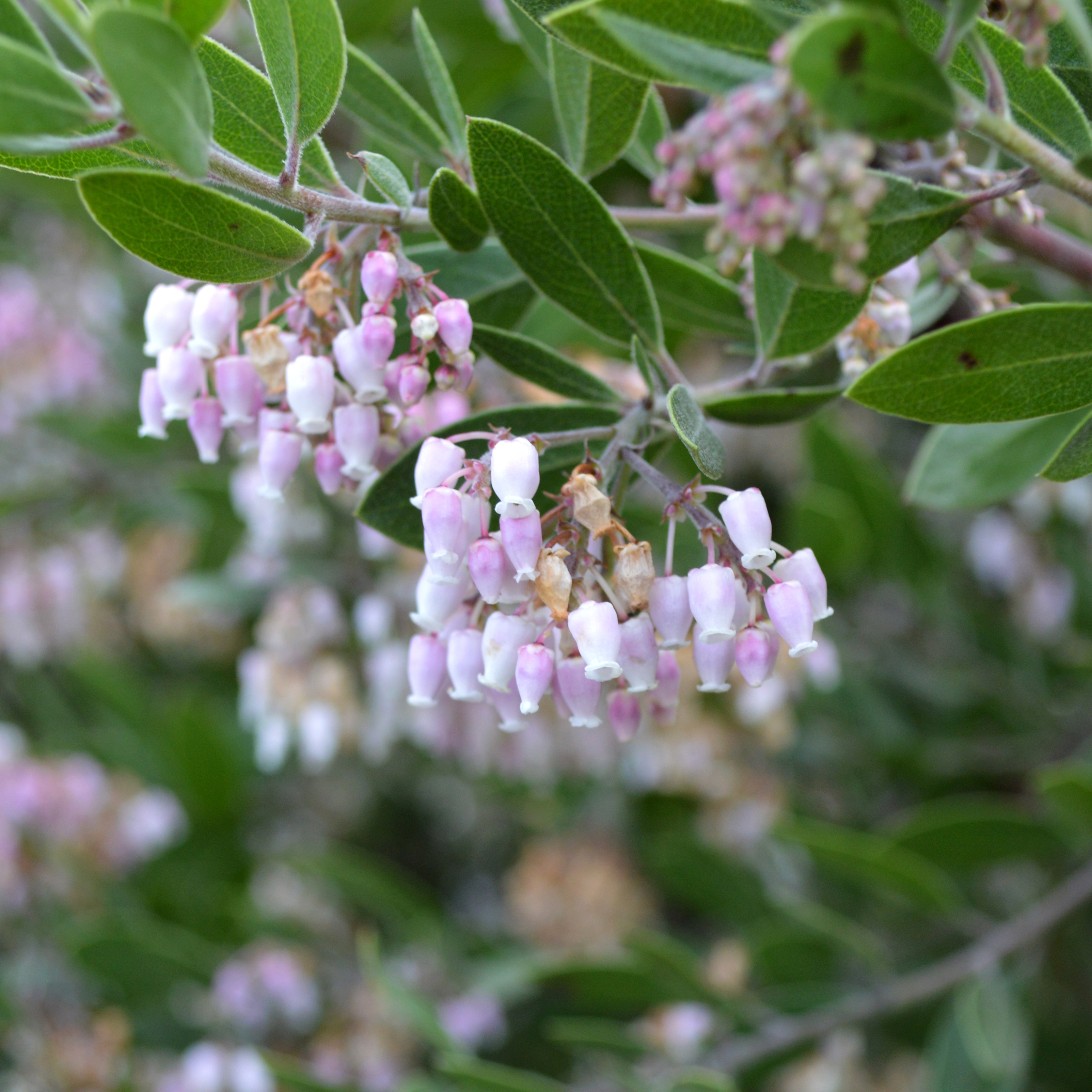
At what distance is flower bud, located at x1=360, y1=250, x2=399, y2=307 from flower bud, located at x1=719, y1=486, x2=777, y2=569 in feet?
1.00

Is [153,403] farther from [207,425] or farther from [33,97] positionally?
[33,97]

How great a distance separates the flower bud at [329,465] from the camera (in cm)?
93

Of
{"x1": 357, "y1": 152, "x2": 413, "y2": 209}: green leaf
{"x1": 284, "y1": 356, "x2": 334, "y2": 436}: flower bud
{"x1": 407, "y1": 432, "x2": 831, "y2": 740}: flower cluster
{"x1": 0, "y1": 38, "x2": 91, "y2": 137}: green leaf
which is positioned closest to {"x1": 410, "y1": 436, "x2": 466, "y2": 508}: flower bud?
{"x1": 407, "y1": 432, "x2": 831, "y2": 740}: flower cluster

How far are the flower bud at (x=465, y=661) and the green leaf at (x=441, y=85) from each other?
1.52 feet

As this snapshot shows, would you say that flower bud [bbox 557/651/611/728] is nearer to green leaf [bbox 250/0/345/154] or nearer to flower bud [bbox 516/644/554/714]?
flower bud [bbox 516/644/554/714]

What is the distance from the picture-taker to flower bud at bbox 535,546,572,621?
0.77 metres

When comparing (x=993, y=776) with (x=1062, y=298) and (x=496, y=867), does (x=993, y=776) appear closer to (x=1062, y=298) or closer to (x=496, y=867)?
(x=1062, y=298)

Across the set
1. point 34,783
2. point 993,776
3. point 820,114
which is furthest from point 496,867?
point 820,114

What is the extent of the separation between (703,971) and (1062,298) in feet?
4.55

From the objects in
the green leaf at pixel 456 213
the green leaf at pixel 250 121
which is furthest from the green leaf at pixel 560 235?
the green leaf at pixel 250 121

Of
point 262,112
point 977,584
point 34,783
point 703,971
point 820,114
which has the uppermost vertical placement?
point 262,112

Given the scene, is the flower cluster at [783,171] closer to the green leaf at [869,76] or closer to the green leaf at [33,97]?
the green leaf at [869,76]

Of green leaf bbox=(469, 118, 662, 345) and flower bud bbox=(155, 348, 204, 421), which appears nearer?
green leaf bbox=(469, 118, 662, 345)

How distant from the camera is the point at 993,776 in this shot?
7.49ft
